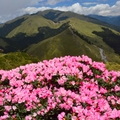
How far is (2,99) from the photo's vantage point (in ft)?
34.1

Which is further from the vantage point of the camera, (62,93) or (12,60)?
(12,60)

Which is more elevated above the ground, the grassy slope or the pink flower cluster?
the pink flower cluster

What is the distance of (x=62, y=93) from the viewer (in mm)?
10070

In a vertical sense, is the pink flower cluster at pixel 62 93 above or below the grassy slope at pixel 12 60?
above

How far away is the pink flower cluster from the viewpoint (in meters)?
9.19

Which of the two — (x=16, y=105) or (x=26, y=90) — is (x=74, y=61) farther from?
(x=16, y=105)

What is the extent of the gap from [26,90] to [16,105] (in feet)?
4.57

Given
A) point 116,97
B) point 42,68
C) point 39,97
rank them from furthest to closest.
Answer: point 42,68 < point 116,97 < point 39,97

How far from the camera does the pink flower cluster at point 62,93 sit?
919 centimetres

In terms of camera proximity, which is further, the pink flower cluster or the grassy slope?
the grassy slope

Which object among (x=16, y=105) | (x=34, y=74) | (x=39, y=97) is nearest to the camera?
(x=16, y=105)

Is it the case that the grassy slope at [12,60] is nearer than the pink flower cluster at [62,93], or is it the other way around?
the pink flower cluster at [62,93]

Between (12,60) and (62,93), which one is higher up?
(62,93)

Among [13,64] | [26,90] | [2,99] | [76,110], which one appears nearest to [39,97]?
[26,90]
